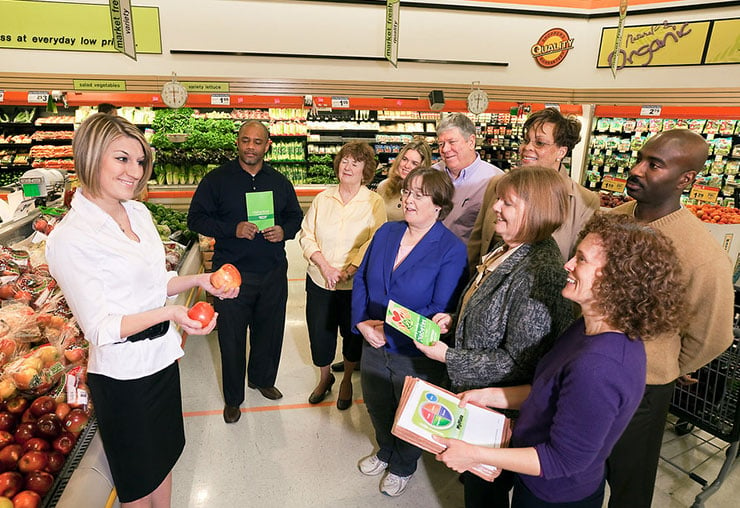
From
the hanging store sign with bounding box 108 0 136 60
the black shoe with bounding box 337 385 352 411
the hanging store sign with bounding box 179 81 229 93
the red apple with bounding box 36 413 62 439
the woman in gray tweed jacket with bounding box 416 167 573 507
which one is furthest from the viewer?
the hanging store sign with bounding box 179 81 229 93

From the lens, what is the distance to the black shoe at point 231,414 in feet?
10.2

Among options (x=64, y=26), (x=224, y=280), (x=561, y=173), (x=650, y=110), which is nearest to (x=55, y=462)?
(x=224, y=280)

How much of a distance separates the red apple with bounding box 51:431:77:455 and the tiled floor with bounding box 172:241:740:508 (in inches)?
31.3

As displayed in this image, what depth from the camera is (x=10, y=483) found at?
163cm

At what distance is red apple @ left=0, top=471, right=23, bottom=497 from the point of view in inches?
63.4

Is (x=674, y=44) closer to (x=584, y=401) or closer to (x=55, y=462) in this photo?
(x=584, y=401)

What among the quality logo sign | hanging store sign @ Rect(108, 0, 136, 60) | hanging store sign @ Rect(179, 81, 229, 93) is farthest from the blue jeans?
the quality logo sign

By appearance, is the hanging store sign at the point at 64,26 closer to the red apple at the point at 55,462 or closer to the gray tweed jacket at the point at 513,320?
the red apple at the point at 55,462

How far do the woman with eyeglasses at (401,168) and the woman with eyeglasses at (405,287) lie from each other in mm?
1137

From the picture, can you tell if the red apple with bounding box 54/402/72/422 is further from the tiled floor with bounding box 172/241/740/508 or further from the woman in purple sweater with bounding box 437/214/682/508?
the woman in purple sweater with bounding box 437/214/682/508

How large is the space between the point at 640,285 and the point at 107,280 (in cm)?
167

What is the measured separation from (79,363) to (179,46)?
8.40 meters

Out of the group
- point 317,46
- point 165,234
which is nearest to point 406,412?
point 165,234

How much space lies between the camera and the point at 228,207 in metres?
2.95
